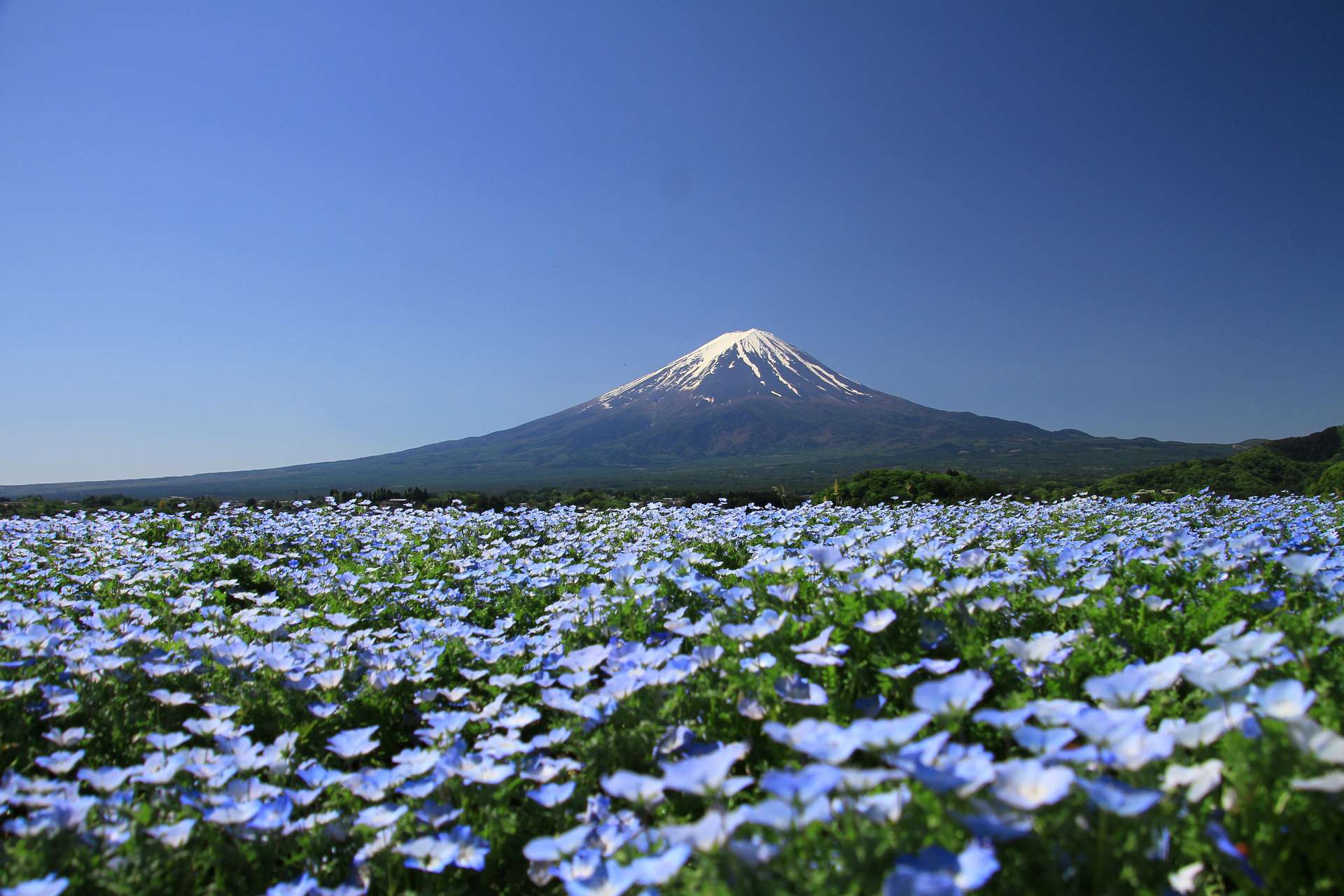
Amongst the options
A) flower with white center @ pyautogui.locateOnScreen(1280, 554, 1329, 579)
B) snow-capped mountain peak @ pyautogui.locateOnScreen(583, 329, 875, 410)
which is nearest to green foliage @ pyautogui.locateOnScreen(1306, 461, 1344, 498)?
flower with white center @ pyautogui.locateOnScreen(1280, 554, 1329, 579)

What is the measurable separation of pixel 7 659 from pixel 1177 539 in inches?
265

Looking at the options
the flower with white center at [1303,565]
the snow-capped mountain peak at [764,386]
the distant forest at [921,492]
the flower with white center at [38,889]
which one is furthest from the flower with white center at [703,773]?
the snow-capped mountain peak at [764,386]

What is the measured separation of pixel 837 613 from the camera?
294 centimetres

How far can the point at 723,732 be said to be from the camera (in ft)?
8.41

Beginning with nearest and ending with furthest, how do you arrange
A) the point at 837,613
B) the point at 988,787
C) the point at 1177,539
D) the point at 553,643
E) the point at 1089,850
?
the point at 1089,850 < the point at 988,787 < the point at 837,613 < the point at 553,643 < the point at 1177,539

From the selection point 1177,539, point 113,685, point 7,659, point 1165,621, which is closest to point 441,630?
point 113,685

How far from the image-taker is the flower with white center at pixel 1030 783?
1.29 metres

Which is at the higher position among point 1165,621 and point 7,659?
point 1165,621

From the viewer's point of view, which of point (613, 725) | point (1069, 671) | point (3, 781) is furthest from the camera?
point (613, 725)

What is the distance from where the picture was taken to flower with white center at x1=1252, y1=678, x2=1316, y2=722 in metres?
1.54

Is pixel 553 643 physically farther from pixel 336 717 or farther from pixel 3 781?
pixel 3 781

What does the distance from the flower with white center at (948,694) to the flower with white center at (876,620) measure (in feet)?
2.77

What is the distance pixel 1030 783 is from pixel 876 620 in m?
1.27

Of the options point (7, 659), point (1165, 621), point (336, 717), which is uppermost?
point (1165, 621)
